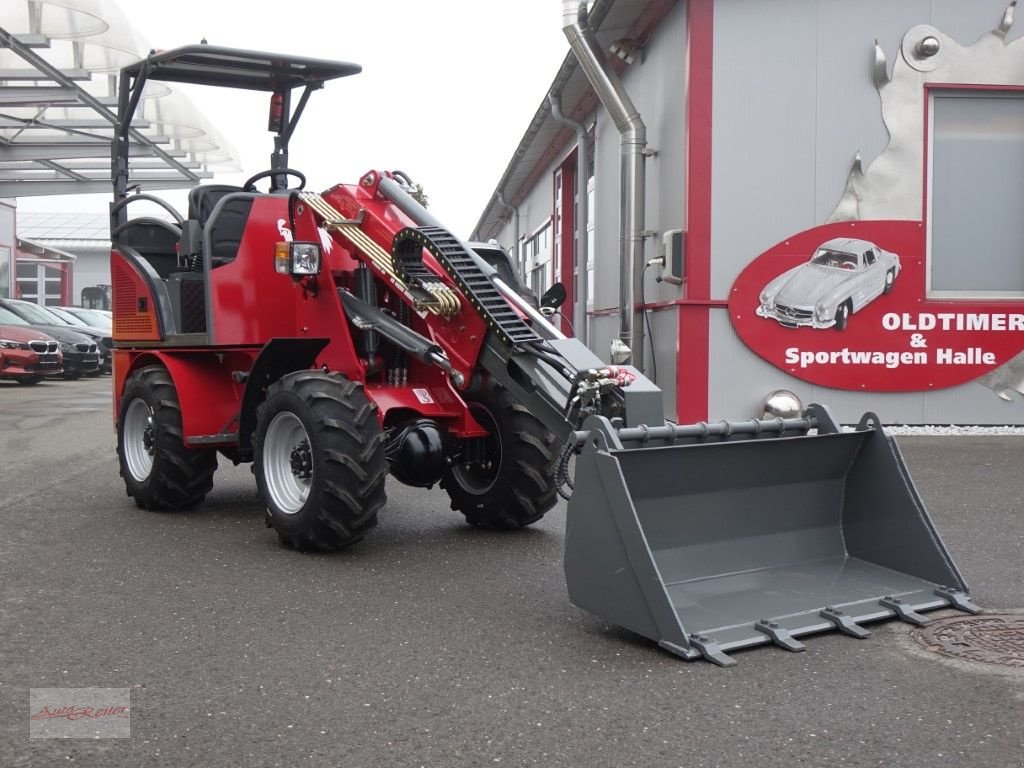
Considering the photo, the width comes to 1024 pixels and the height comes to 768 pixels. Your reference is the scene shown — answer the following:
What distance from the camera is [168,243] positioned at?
29.1ft

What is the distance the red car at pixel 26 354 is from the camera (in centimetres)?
2259

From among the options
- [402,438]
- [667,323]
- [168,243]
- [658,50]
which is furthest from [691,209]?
[402,438]

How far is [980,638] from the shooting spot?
188 inches

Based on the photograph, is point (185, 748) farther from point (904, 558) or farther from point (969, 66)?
point (969, 66)

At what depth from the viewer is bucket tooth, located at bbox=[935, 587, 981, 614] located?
516 centimetres

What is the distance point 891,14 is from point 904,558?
27.8ft

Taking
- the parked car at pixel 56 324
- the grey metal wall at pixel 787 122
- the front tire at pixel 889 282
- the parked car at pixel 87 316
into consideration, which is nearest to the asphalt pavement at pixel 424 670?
the grey metal wall at pixel 787 122

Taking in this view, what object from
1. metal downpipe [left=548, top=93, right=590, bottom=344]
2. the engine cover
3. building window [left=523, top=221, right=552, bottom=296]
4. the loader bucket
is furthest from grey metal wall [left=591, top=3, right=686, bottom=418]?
building window [left=523, top=221, right=552, bottom=296]

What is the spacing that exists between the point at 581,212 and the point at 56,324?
43.6 feet

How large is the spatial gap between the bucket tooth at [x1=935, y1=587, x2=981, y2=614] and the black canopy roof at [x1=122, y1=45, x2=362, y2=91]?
5765mm

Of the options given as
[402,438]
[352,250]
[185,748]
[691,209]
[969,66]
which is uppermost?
[969,66]

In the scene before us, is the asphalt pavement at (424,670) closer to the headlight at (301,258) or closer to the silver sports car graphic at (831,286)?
the headlight at (301,258)

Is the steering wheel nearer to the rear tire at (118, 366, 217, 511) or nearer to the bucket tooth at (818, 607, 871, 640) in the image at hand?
the rear tire at (118, 366, 217, 511)

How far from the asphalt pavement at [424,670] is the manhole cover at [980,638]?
0.11m
